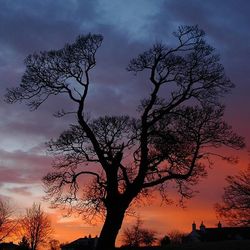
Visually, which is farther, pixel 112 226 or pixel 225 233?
pixel 225 233

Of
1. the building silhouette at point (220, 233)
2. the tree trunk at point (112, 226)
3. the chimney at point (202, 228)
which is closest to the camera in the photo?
the tree trunk at point (112, 226)

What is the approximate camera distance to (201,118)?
96.2ft

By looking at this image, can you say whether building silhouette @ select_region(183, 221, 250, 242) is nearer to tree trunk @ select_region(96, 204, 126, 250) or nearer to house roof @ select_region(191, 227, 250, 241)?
house roof @ select_region(191, 227, 250, 241)

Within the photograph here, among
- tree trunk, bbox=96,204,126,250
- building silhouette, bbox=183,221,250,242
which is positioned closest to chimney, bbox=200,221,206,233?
building silhouette, bbox=183,221,250,242

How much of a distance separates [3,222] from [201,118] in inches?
2412

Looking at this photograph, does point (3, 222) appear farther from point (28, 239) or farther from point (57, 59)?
point (57, 59)

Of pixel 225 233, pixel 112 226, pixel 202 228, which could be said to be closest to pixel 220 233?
pixel 225 233

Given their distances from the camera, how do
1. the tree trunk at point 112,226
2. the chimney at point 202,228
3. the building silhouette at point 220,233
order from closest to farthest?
the tree trunk at point 112,226 < the building silhouette at point 220,233 < the chimney at point 202,228

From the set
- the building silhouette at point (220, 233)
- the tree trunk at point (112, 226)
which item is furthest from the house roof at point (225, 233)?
the tree trunk at point (112, 226)

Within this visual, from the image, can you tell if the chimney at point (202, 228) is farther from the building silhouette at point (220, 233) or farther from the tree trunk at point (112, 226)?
the tree trunk at point (112, 226)

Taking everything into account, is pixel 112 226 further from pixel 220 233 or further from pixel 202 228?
pixel 202 228

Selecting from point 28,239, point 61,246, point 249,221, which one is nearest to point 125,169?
point 249,221

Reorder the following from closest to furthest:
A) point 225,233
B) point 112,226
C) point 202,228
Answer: point 112,226 → point 225,233 → point 202,228

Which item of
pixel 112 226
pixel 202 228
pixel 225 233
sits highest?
pixel 202 228
